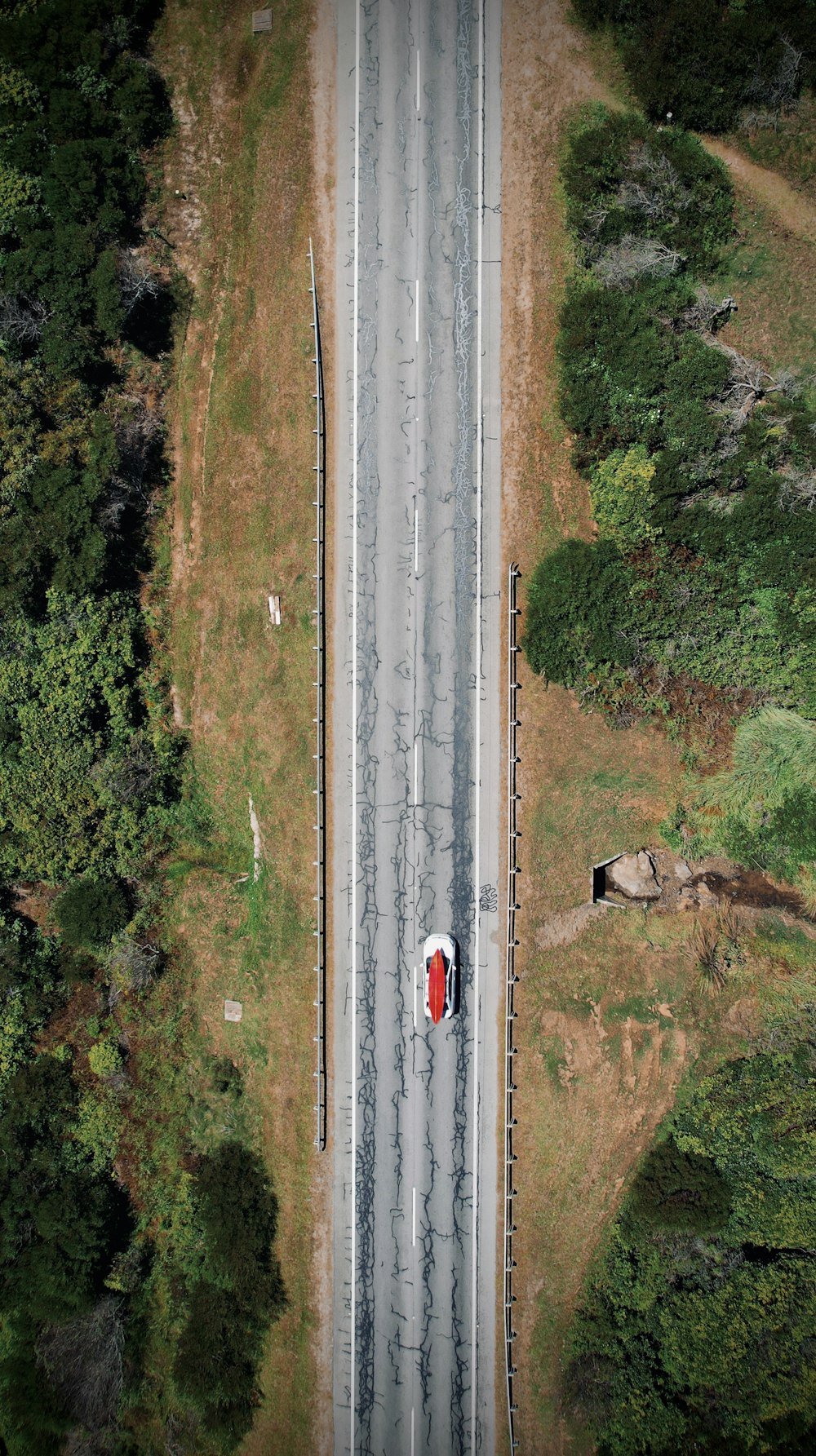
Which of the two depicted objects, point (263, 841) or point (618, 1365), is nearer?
point (618, 1365)

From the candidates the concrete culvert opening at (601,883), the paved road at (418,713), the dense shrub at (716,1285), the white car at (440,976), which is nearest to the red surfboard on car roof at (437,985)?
the white car at (440,976)

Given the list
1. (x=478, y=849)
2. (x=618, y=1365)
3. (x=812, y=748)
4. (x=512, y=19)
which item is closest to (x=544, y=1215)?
(x=618, y=1365)

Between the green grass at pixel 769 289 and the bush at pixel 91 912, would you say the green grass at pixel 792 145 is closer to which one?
the green grass at pixel 769 289

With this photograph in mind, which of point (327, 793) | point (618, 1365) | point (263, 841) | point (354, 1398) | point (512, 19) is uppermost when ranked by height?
point (512, 19)

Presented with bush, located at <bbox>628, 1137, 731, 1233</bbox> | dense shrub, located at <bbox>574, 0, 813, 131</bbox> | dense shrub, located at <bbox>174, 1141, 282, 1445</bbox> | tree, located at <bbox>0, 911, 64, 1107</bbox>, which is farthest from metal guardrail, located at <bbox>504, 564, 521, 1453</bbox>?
tree, located at <bbox>0, 911, 64, 1107</bbox>

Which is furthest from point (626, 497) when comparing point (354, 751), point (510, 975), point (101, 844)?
point (101, 844)

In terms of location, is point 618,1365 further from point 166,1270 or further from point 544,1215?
point 166,1270

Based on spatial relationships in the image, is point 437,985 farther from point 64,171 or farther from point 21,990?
point 64,171

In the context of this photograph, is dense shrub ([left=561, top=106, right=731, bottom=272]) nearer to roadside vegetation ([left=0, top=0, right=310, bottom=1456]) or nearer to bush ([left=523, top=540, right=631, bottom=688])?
bush ([left=523, top=540, right=631, bottom=688])
